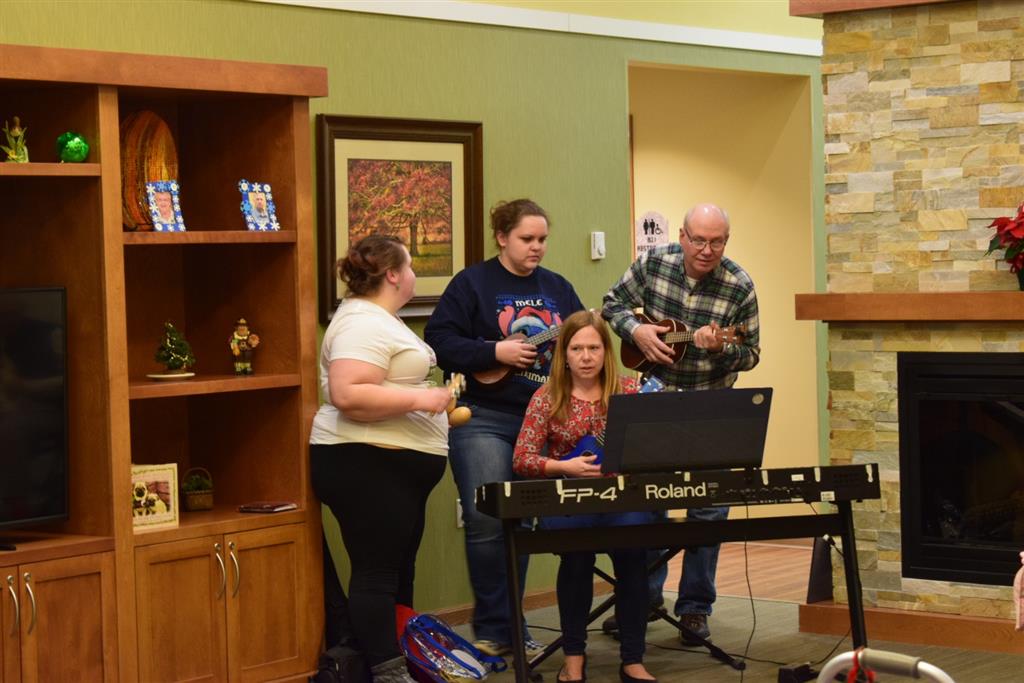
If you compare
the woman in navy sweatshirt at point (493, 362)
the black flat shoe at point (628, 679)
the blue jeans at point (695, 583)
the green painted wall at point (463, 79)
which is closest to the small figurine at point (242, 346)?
the woman in navy sweatshirt at point (493, 362)

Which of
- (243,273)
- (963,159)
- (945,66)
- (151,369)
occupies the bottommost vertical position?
(151,369)

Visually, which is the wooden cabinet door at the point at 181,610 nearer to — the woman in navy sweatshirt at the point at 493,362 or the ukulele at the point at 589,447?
the woman in navy sweatshirt at the point at 493,362

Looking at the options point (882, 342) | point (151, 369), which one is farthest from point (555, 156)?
point (151, 369)

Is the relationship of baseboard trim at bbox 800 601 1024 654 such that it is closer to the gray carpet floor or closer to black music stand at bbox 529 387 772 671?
the gray carpet floor

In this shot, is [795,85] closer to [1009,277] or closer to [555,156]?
[555,156]

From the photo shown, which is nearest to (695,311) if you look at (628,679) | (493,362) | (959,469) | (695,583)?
(493,362)

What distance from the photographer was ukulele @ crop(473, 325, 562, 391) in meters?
5.05

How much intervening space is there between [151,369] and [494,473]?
114 cm

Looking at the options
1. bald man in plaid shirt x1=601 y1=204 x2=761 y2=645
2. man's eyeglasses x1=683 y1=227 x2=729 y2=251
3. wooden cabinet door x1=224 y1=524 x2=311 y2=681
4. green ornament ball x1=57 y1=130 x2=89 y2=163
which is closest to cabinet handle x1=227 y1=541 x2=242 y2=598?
wooden cabinet door x1=224 y1=524 x2=311 y2=681

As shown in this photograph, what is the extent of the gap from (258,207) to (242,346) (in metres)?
0.44

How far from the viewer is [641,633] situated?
4.88 m

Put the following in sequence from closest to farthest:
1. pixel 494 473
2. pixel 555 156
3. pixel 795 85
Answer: pixel 494 473 < pixel 555 156 < pixel 795 85

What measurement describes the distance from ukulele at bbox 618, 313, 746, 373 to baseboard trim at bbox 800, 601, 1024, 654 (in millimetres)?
1099

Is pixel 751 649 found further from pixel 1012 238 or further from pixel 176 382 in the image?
pixel 176 382
